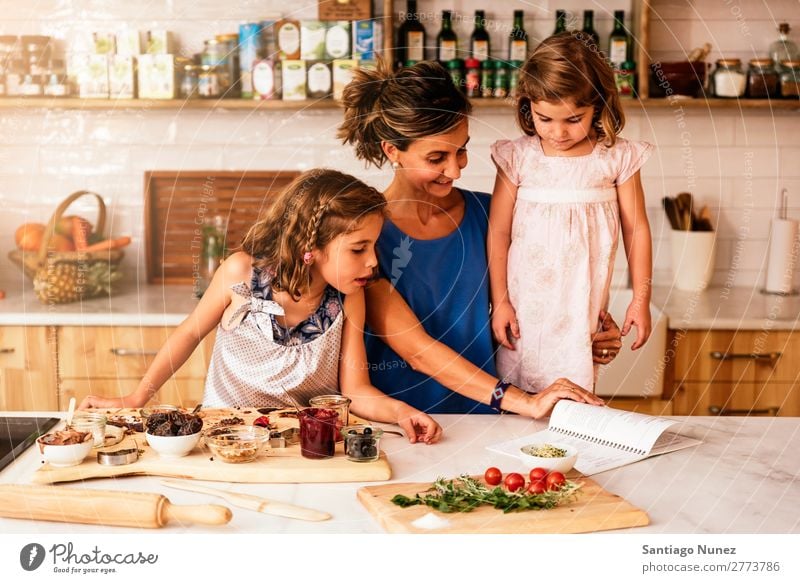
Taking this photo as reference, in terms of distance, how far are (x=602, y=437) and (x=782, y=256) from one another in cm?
121

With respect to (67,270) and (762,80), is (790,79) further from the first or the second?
(67,270)

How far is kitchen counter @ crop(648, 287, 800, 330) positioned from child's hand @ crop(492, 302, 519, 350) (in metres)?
0.56

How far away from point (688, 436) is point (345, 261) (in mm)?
538

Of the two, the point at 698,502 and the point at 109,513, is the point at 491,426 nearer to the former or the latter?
the point at 698,502

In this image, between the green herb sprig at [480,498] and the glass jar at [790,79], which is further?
the glass jar at [790,79]

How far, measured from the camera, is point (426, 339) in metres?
1.48

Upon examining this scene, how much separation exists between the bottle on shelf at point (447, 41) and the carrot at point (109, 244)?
0.84m

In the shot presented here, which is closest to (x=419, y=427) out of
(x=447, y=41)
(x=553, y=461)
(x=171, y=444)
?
(x=553, y=461)

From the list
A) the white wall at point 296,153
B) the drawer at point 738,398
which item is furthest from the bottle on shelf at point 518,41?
the drawer at point 738,398

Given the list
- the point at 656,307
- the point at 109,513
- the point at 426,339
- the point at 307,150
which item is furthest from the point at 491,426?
the point at 307,150

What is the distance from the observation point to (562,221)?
163 cm

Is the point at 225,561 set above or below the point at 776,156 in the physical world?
below

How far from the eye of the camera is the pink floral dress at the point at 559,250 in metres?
1.61

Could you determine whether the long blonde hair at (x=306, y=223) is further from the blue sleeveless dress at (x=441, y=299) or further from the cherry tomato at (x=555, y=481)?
the cherry tomato at (x=555, y=481)
